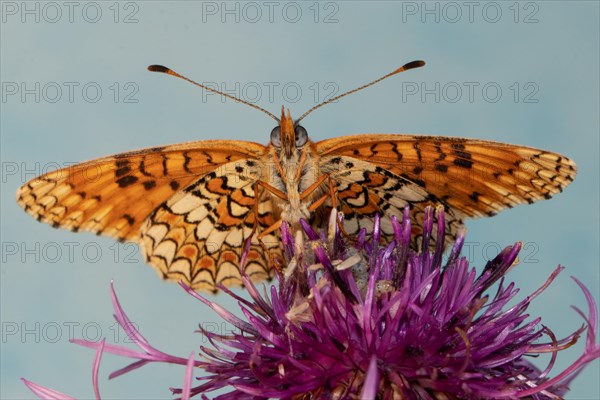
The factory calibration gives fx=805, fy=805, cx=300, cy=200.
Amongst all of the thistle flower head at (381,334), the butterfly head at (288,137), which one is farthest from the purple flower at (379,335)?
the butterfly head at (288,137)

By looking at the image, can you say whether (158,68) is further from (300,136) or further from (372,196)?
(372,196)

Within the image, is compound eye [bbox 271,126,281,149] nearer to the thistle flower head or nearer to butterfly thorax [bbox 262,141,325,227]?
butterfly thorax [bbox 262,141,325,227]

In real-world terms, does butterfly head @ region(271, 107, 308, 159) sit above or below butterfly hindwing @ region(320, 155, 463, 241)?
above

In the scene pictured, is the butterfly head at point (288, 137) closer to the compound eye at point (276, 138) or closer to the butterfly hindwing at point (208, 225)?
the compound eye at point (276, 138)

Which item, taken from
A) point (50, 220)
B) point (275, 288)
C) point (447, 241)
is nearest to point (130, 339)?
point (275, 288)

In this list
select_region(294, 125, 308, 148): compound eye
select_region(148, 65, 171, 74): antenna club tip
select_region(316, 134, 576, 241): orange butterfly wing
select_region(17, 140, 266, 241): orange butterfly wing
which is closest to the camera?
select_region(316, 134, 576, 241): orange butterfly wing

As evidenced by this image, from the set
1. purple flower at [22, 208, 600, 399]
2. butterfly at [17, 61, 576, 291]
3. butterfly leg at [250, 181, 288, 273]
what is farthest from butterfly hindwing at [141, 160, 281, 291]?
purple flower at [22, 208, 600, 399]

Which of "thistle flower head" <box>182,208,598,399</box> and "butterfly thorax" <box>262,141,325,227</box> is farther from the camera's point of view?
"butterfly thorax" <box>262,141,325,227</box>
